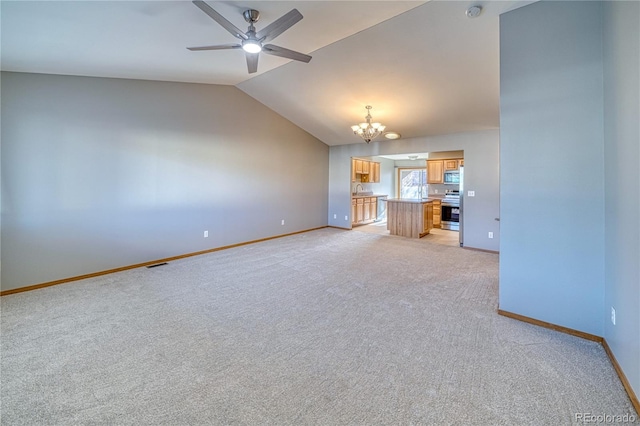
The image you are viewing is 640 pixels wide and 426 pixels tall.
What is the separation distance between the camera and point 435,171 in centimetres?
777

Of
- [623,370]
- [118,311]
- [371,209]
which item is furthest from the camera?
[371,209]

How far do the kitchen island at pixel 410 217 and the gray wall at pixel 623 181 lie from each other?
4.51 metres

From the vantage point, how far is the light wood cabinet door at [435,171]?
25.2 feet

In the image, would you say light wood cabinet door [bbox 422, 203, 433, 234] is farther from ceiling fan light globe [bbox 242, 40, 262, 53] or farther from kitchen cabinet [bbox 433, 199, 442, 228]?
ceiling fan light globe [bbox 242, 40, 262, 53]

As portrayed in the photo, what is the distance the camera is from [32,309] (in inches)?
117

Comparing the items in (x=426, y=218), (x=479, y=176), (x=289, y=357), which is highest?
(x=479, y=176)

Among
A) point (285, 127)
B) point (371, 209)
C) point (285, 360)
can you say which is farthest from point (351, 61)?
point (371, 209)

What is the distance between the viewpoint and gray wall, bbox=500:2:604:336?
2277 mm

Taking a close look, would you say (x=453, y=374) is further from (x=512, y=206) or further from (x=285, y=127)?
(x=285, y=127)

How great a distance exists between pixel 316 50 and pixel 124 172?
11.6 feet

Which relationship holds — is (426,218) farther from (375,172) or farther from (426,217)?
(375,172)

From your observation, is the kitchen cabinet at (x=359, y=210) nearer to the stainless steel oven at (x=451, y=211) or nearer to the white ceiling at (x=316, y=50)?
the stainless steel oven at (x=451, y=211)

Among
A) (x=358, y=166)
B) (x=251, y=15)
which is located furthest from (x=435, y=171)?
(x=251, y=15)

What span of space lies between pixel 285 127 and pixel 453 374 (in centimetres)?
613
